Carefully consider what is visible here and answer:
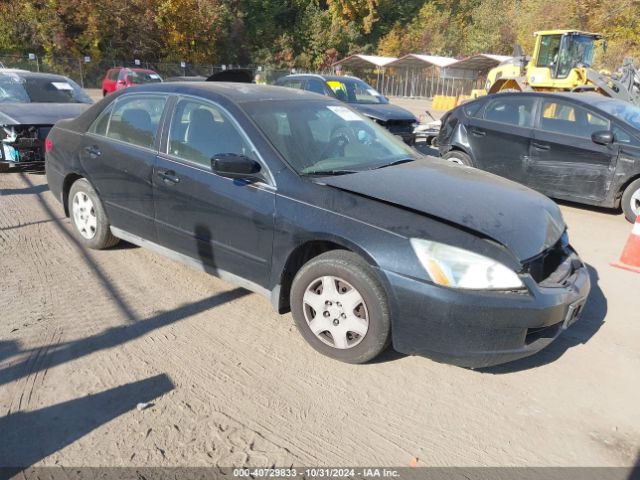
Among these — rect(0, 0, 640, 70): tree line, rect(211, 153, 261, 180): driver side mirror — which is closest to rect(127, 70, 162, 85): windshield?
rect(211, 153, 261, 180): driver side mirror

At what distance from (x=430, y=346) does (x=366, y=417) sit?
55 centimetres

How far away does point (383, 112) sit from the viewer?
1138cm

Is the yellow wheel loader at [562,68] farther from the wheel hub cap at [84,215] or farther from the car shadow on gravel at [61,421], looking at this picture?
the car shadow on gravel at [61,421]

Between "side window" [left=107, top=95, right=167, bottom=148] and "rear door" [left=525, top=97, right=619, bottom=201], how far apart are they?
543 cm

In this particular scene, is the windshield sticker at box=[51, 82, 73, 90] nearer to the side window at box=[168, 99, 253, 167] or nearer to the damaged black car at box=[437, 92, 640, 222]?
the side window at box=[168, 99, 253, 167]

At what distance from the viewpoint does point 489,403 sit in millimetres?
3031

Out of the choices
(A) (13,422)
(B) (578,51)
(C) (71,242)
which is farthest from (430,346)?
(B) (578,51)

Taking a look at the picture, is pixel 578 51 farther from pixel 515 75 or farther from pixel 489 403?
pixel 489 403

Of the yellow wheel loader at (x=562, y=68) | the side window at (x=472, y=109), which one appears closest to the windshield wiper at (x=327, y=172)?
the side window at (x=472, y=109)

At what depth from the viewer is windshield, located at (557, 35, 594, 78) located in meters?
18.0

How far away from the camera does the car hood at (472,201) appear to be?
3.15 m

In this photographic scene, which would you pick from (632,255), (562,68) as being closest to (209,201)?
(632,255)

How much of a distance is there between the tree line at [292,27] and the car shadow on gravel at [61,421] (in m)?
28.9

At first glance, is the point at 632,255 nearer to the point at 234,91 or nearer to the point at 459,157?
the point at 459,157
